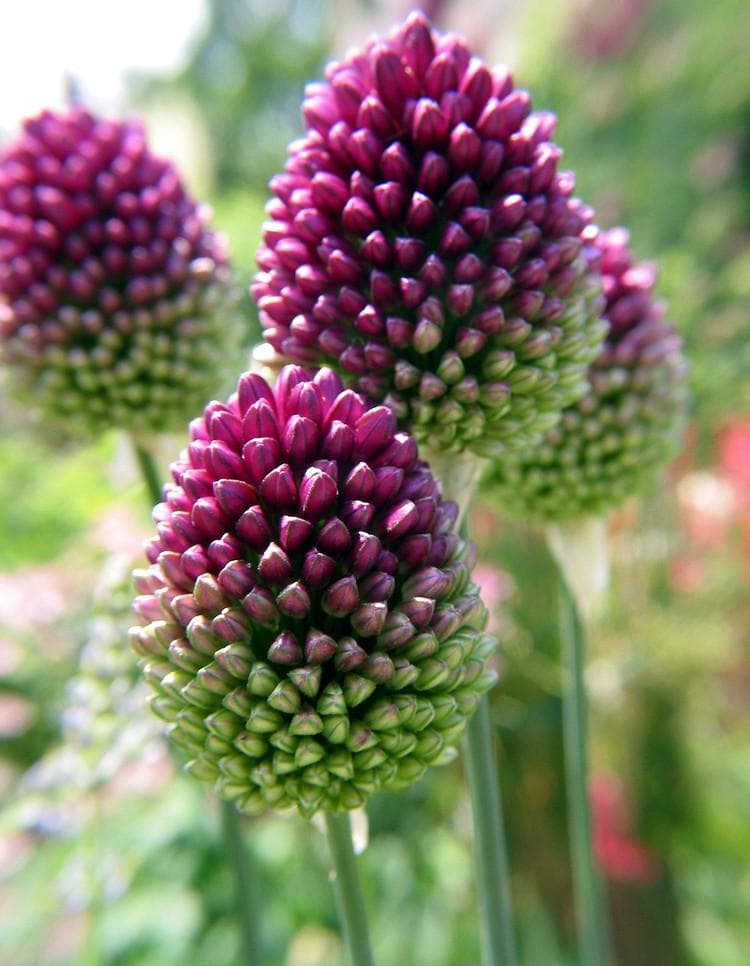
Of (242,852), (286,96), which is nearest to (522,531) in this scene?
(242,852)

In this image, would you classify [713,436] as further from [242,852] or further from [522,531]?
[242,852]

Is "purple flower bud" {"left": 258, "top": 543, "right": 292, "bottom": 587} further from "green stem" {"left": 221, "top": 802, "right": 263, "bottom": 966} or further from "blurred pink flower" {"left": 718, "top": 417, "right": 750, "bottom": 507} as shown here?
"blurred pink flower" {"left": 718, "top": 417, "right": 750, "bottom": 507}

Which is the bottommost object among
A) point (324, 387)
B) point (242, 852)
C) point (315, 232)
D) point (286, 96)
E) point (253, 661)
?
point (242, 852)

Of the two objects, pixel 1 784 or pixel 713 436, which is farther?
pixel 1 784

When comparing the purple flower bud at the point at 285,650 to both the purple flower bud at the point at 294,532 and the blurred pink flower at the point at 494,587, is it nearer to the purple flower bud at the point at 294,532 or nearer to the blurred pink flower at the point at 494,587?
the purple flower bud at the point at 294,532

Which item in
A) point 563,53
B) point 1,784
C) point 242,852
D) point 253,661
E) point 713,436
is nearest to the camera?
point 253,661

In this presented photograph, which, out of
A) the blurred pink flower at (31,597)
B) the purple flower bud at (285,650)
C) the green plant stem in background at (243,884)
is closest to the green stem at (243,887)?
the green plant stem in background at (243,884)

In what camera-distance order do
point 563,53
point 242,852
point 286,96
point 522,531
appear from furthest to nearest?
point 286,96 → point 563,53 → point 522,531 → point 242,852
